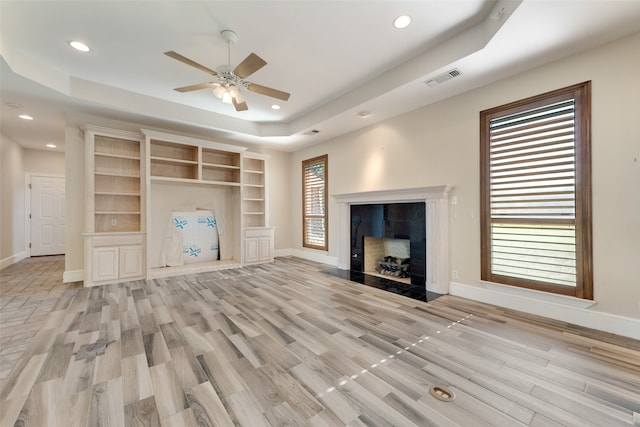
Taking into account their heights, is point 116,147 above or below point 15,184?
above

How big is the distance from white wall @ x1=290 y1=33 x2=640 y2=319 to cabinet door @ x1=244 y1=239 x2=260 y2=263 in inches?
71.5

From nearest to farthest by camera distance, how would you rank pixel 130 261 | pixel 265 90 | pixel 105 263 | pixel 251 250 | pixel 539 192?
pixel 539 192
pixel 265 90
pixel 105 263
pixel 130 261
pixel 251 250

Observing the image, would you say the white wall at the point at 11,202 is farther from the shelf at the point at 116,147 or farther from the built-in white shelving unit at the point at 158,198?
the built-in white shelving unit at the point at 158,198

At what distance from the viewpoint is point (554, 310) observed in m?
2.89

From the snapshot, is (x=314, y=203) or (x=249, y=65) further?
(x=314, y=203)

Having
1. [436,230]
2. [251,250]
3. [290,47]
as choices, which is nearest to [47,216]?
[251,250]

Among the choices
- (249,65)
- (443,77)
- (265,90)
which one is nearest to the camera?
(249,65)

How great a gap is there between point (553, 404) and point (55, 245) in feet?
35.2

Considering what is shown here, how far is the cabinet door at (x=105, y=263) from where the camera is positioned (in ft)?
14.0

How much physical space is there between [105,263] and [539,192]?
21.5ft

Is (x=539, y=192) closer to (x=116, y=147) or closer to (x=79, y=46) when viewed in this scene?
(x=79, y=46)

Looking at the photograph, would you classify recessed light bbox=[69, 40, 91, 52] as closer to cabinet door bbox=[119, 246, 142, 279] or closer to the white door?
cabinet door bbox=[119, 246, 142, 279]

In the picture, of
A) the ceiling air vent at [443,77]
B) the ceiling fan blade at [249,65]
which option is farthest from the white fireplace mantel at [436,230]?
the ceiling fan blade at [249,65]

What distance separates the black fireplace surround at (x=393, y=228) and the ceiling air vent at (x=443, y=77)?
1.75m
